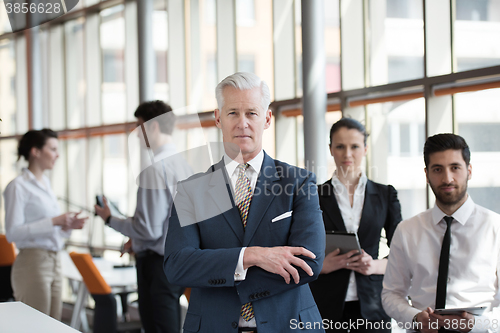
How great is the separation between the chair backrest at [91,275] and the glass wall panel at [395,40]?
281 cm

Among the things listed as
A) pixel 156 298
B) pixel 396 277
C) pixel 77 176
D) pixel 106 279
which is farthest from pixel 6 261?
pixel 396 277

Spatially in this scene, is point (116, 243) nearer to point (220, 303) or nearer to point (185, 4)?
point (185, 4)

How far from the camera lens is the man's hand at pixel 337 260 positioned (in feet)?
8.36

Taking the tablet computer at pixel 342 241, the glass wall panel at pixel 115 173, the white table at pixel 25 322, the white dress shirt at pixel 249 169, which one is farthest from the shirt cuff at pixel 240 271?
the glass wall panel at pixel 115 173

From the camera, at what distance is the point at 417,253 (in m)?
2.22

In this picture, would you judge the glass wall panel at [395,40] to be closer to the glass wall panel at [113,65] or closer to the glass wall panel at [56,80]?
the glass wall panel at [113,65]

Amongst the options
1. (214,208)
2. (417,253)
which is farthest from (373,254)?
(214,208)

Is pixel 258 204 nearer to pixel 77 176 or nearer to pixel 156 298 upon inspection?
pixel 156 298

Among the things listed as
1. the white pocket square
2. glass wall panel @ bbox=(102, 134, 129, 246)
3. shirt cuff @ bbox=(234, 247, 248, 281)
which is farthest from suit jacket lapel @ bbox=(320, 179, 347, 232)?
glass wall panel @ bbox=(102, 134, 129, 246)

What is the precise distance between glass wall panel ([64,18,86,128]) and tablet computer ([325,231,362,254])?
5528 millimetres

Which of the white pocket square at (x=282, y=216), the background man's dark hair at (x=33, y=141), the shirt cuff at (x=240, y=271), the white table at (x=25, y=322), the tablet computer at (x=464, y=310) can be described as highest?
the background man's dark hair at (x=33, y=141)

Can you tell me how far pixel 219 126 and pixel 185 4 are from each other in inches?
188

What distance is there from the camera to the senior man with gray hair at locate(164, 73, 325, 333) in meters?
1.56

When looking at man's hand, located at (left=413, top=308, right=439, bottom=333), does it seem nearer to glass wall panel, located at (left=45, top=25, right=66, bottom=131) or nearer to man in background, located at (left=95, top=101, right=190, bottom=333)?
man in background, located at (left=95, top=101, right=190, bottom=333)
